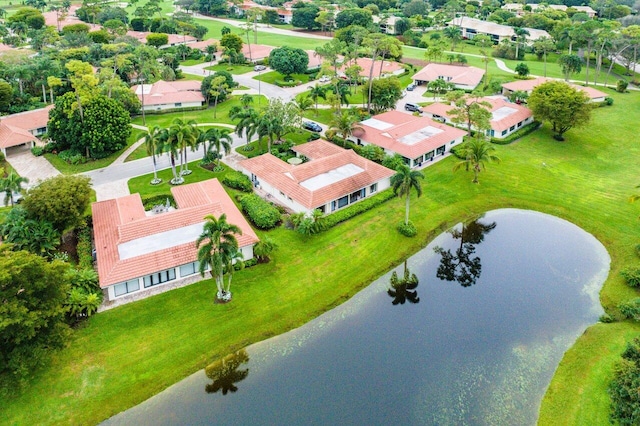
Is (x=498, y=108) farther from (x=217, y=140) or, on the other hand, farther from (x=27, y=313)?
(x=27, y=313)

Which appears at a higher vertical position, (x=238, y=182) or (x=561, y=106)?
(x=561, y=106)

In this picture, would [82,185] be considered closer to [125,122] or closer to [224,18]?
[125,122]

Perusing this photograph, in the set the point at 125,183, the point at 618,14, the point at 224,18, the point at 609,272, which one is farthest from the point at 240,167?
the point at 618,14

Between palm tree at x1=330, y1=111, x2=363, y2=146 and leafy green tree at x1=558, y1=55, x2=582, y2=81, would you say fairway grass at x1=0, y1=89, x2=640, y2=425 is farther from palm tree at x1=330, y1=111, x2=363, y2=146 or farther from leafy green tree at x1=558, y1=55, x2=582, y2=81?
leafy green tree at x1=558, y1=55, x2=582, y2=81

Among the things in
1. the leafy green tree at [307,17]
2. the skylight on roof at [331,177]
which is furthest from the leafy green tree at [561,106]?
the leafy green tree at [307,17]

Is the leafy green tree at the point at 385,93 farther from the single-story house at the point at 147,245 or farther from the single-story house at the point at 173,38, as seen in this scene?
the single-story house at the point at 173,38

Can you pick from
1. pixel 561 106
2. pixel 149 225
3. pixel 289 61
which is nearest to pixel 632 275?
pixel 561 106
